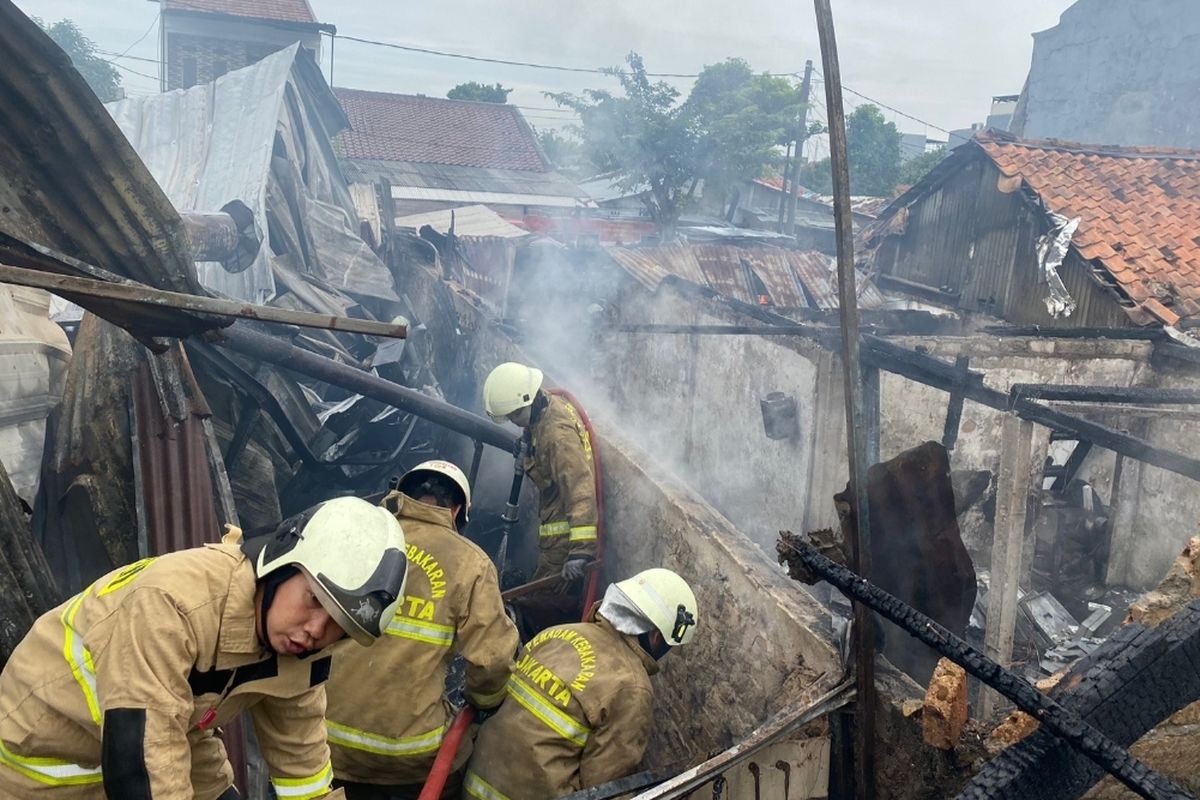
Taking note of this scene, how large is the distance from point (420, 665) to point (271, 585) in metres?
1.33

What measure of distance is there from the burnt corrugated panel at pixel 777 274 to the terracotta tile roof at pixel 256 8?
25.2 m

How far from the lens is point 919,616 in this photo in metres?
2.05

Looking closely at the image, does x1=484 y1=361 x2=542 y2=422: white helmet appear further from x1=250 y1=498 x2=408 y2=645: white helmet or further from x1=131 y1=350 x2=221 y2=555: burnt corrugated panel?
x1=250 y1=498 x2=408 y2=645: white helmet

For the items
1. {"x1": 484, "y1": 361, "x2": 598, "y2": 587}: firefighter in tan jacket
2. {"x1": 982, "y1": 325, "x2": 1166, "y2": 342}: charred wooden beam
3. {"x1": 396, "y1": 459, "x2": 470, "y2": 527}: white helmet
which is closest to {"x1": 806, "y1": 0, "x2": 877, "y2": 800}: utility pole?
{"x1": 396, "y1": 459, "x2": 470, "y2": 527}: white helmet

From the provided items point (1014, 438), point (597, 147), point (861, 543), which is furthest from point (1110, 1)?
point (861, 543)

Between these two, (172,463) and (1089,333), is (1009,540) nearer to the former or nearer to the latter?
(172,463)

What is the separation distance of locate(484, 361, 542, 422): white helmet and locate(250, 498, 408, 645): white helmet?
10.2ft

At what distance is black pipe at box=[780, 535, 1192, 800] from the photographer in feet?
5.67

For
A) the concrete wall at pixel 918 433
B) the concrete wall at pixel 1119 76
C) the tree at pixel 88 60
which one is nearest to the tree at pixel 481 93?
the tree at pixel 88 60

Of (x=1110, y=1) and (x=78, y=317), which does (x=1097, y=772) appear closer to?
(x=78, y=317)

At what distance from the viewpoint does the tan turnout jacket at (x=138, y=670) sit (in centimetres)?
179

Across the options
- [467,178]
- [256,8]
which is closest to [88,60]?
[256,8]

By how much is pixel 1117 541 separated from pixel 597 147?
27373 millimetres

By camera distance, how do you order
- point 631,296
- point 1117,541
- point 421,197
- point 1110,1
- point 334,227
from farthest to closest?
point 421,197 < point 1110,1 < point 334,227 < point 631,296 < point 1117,541
